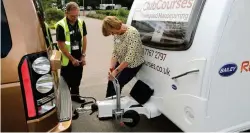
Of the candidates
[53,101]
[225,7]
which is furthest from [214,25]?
[53,101]

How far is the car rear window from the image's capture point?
6.03ft

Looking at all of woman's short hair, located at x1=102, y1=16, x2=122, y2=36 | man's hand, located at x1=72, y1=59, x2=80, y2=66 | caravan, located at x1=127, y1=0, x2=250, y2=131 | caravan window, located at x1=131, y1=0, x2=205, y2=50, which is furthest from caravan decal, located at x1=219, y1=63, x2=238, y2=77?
man's hand, located at x1=72, y1=59, x2=80, y2=66

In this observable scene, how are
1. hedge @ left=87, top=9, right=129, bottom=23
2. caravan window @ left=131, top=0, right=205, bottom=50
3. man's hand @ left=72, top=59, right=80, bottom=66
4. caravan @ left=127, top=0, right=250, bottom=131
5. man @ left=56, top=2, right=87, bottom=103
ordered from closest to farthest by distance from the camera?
caravan @ left=127, top=0, right=250, bottom=131, caravan window @ left=131, top=0, right=205, bottom=50, man @ left=56, top=2, right=87, bottom=103, man's hand @ left=72, top=59, right=80, bottom=66, hedge @ left=87, top=9, right=129, bottom=23

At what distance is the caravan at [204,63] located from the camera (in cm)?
254

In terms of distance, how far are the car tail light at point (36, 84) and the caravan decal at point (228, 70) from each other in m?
1.53

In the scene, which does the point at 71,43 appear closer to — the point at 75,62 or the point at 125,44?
the point at 75,62

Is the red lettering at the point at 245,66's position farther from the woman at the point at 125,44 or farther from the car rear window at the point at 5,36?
the car rear window at the point at 5,36

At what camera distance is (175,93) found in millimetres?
3055

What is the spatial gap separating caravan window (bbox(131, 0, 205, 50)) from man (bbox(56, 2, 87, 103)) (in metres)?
1.03

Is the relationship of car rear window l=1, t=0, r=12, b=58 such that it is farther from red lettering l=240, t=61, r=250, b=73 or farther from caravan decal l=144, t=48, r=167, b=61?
red lettering l=240, t=61, r=250, b=73

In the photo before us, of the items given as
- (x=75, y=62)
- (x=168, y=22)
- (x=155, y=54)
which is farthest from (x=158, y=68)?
(x=75, y=62)

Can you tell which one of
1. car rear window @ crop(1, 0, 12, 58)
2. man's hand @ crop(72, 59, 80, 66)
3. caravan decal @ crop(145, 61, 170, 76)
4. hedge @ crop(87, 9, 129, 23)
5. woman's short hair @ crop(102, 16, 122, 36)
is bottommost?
hedge @ crop(87, 9, 129, 23)

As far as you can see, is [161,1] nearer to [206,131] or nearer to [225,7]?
[225,7]

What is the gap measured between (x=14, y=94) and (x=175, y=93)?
5.75 ft
